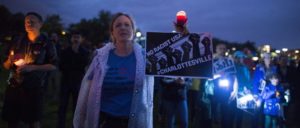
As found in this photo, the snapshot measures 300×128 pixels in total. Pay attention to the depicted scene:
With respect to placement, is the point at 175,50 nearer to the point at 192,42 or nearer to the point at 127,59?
the point at 192,42

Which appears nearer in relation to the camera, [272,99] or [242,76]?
[272,99]

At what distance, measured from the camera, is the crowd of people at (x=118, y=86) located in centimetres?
430

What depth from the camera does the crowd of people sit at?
4297 millimetres

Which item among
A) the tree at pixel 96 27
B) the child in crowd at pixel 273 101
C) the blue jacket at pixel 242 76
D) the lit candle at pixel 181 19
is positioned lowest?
the child in crowd at pixel 273 101

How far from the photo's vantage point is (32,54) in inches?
241

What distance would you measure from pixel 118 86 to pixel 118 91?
53 millimetres

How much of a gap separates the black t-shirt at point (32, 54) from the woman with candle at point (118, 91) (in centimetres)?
192

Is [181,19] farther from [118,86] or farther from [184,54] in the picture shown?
[118,86]

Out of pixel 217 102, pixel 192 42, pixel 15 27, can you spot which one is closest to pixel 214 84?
pixel 217 102

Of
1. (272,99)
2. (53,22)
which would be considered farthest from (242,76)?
(53,22)

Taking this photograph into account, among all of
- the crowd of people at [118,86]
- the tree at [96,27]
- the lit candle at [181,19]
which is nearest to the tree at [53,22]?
the tree at [96,27]

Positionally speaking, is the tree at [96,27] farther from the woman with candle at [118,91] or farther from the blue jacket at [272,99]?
the woman with candle at [118,91]

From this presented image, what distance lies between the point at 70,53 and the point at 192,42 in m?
4.65

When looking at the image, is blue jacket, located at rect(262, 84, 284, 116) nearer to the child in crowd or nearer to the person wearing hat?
the child in crowd
